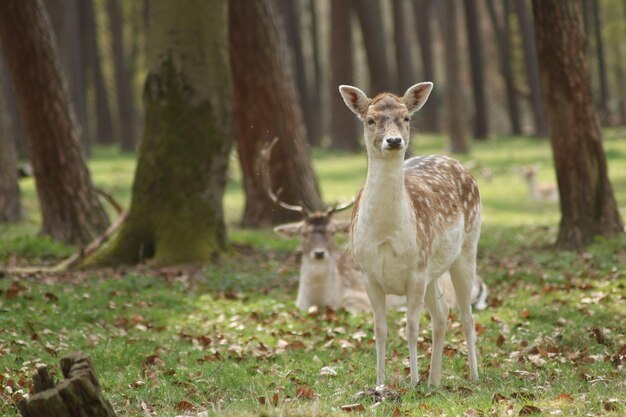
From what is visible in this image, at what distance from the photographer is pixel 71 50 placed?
28344mm

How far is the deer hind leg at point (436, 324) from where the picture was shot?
22.9 feet

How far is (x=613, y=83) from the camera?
2339 inches

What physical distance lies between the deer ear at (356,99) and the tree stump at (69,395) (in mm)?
2649

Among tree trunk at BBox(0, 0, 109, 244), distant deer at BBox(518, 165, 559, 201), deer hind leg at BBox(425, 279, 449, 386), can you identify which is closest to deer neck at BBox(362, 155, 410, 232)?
deer hind leg at BBox(425, 279, 449, 386)

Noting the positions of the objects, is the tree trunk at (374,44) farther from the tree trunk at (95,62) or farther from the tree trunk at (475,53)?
the tree trunk at (95,62)

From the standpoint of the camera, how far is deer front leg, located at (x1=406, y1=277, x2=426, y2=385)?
6.66 metres

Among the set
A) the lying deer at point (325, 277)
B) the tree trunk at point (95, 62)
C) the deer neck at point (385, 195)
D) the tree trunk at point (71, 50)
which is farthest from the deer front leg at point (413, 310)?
the tree trunk at point (95, 62)

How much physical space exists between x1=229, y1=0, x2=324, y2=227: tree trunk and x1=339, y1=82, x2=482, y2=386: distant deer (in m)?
7.42

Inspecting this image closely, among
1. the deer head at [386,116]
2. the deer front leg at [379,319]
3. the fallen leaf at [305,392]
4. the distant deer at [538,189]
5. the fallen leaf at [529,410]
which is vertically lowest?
the distant deer at [538,189]

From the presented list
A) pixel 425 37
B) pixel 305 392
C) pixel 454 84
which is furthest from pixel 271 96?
pixel 425 37

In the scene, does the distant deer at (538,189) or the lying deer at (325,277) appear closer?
the lying deer at (325,277)

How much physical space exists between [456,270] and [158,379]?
2314mm

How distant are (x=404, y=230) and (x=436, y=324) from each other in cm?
99

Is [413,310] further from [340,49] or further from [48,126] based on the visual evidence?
[340,49]
